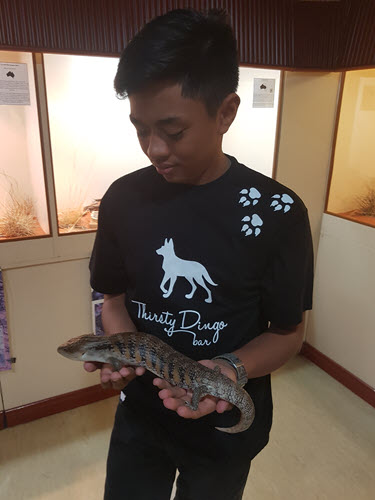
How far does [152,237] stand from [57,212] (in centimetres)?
134

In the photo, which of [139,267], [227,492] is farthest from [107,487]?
[139,267]

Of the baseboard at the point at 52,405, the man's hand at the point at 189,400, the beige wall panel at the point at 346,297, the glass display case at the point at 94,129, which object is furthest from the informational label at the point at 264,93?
the baseboard at the point at 52,405

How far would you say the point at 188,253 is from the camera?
101 cm

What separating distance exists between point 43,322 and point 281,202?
181 centimetres

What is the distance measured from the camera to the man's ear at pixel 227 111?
3.04ft

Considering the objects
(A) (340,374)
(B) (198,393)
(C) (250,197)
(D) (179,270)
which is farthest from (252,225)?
(A) (340,374)

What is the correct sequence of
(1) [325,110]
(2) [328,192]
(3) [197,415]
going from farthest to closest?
(2) [328,192], (1) [325,110], (3) [197,415]

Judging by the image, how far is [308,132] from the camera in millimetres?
2607

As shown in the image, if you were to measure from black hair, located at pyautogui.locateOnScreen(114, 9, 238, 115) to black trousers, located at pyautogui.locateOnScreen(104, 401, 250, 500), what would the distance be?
891mm

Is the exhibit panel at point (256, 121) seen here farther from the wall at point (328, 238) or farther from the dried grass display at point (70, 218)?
the dried grass display at point (70, 218)

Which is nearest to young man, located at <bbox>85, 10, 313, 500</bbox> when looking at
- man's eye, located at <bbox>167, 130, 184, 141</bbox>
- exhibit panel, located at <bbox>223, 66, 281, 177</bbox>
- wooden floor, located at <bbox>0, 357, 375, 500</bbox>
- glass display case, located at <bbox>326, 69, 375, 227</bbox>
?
man's eye, located at <bbox>167, 130, 184, 141</bbox>

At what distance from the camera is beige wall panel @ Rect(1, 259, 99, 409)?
7.33 ft

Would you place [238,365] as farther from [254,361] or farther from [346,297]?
[346,297]

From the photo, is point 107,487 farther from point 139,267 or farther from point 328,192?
point 328,192
